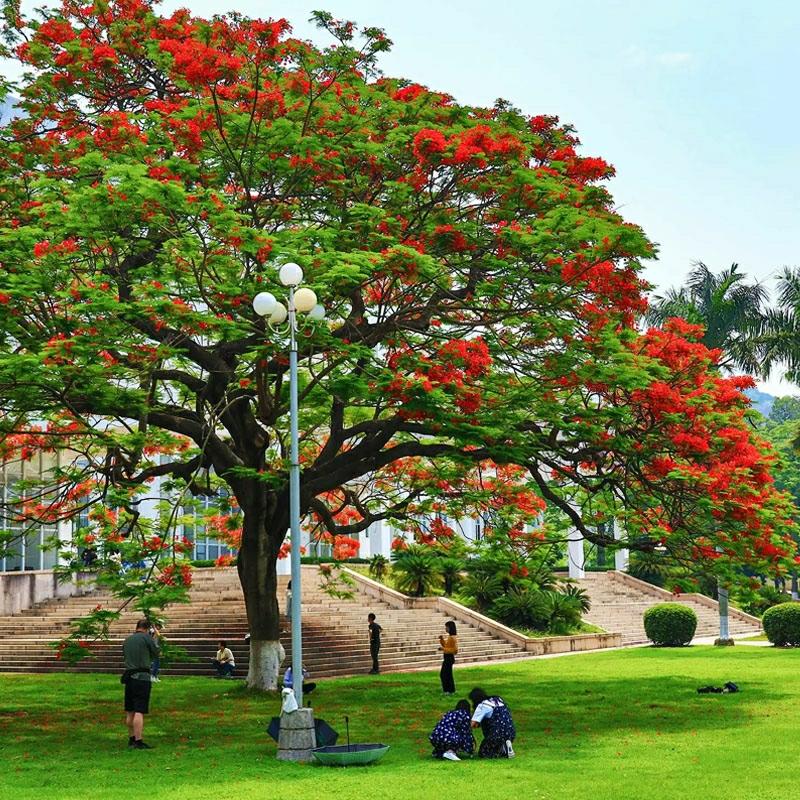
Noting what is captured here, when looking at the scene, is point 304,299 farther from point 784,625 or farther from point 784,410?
point 784,410

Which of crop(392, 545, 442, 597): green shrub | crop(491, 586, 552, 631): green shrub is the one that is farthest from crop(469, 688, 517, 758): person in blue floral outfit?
crop(392, 545, 442, 597): green shrub

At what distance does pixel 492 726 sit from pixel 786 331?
84.3 ft

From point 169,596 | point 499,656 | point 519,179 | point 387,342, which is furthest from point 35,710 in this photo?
point 499,656

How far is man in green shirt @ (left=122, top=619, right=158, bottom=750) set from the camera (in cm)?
1461

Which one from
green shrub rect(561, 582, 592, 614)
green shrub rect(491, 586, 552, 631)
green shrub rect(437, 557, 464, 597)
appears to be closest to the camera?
green shrub rect(491, 586, 552, 631)

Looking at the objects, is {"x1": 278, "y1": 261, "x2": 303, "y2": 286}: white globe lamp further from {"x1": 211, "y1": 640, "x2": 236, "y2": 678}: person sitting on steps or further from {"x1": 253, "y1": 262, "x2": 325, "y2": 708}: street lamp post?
{"x1": 211, "y1": 640, "x2": 236, "y2": 678}: person sitting on steps

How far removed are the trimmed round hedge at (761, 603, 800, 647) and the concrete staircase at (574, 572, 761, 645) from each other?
23.5 feet

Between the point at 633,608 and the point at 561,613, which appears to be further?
the point at 633,608

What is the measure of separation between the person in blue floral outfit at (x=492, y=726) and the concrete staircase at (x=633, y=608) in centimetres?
2794

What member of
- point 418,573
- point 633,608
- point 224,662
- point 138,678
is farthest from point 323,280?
point 633,608

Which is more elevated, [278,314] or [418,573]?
[278,314]

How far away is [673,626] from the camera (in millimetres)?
37188

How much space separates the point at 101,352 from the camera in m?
17.3

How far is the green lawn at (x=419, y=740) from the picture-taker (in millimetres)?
11547
